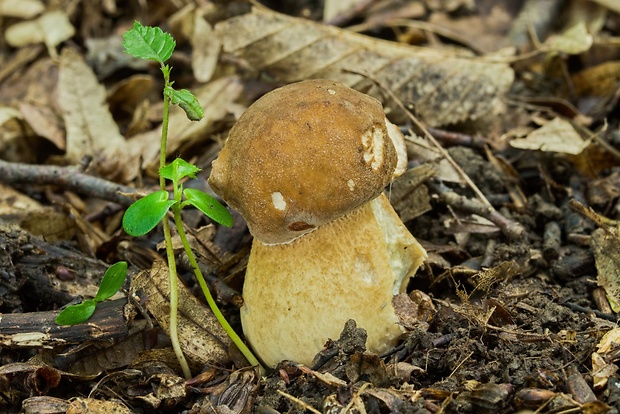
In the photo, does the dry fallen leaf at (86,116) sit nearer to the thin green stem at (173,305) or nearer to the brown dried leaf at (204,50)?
the brown dried leaf at (204,50)

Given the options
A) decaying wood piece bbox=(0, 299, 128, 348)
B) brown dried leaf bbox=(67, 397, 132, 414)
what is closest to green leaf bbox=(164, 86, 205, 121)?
decaying wood piece bbox=(0, 299, 128, 348)

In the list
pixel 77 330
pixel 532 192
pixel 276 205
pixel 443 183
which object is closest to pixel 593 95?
pixel 532 192

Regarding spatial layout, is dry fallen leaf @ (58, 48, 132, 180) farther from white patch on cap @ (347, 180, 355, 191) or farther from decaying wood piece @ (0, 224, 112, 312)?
white patch on cap @ (347, 180, 355, 191)

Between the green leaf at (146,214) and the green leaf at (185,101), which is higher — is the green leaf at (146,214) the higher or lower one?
the lower one

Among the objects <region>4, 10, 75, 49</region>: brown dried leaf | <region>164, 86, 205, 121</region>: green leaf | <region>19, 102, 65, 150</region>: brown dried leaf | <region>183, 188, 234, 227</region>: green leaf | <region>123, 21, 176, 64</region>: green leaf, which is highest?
<region>123, 21, 176, 64</region>: green leaf

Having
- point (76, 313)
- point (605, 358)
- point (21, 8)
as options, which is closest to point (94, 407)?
point (76, 313)

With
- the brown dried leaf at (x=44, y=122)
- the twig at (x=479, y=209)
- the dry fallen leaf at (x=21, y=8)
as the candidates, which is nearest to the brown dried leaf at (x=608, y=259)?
the twig at (x=479, y=209)

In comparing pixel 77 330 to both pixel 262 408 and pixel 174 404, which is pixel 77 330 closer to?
pixel 174 404
